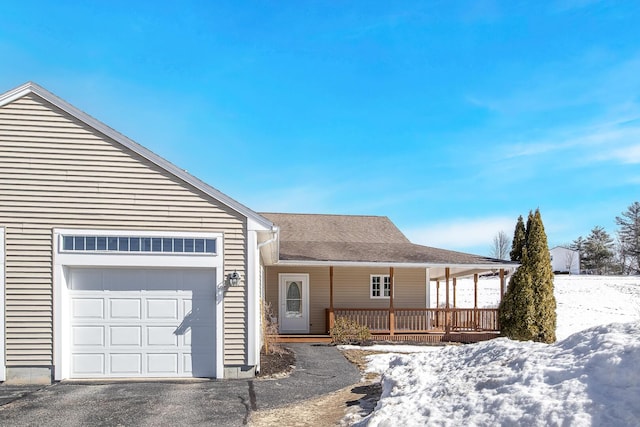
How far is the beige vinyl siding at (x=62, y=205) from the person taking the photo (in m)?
8.29

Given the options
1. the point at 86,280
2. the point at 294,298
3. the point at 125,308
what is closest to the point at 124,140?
the point at 86,280

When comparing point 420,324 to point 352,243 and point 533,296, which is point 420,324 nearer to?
point 352,243

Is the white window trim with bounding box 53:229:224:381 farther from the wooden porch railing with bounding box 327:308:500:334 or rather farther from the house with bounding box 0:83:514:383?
the wooden porch railing with bounding box 327:308:500:334

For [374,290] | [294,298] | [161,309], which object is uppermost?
[161,309]

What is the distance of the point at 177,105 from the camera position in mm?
13633

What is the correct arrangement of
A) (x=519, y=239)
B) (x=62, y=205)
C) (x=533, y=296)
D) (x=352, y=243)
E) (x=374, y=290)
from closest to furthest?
(x=62, y=205) < (x=533, y=296) < (x=374, y=290) < (x=352, y=243) < (x=519, y=239)

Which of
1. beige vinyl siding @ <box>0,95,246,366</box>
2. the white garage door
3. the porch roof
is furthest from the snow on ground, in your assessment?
the porch roof

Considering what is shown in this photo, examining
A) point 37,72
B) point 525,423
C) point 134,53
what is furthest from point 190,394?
point 134,53

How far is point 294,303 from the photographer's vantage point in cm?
1579

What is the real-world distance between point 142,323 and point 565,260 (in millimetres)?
47582

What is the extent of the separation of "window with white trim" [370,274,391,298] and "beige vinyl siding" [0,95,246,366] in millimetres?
8164

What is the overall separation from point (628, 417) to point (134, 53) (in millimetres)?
11327

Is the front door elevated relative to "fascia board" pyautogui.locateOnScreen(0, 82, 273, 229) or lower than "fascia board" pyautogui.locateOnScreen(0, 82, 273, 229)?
lower

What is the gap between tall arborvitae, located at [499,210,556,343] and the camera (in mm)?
13125
